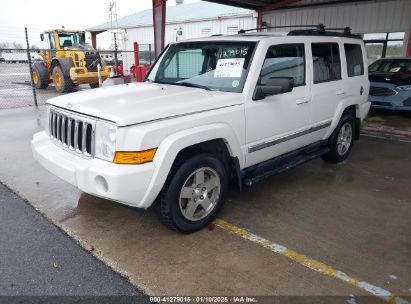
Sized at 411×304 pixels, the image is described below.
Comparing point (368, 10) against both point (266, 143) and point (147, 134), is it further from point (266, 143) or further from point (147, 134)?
point (147, 134)

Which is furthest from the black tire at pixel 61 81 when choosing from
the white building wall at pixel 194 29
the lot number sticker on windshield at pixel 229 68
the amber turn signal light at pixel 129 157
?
the amber turn signal light at pixel 129 157

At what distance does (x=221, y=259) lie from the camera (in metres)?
3.02

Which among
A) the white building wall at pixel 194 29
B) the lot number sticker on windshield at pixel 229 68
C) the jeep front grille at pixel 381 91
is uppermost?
the white building wall at pixel 194 29

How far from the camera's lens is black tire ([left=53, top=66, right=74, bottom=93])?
13.7 m

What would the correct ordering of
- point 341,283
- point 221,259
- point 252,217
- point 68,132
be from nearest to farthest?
point 341,283 → point 221,259 → point 68,132 → point 252,217

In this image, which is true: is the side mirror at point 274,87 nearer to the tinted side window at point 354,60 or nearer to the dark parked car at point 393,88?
the tinted side window at point 354,60

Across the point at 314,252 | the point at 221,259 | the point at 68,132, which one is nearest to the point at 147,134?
the point at 68,132

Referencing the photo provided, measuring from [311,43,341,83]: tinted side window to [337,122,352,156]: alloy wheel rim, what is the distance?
2.84ft

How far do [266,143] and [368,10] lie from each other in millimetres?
11805

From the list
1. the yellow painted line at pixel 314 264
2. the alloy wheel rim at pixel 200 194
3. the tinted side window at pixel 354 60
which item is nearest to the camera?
the yellow painted line at pixel 314 264

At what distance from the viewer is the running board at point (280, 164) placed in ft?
12.4

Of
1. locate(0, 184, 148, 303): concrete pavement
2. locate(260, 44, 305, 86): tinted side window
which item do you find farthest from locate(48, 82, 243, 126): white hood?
locate(0, 184, 148, 303): concrete pavement

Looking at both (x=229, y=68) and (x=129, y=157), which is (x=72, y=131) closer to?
(x=129, y=157)

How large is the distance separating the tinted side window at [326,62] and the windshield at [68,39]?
1344 cm
